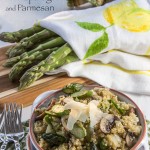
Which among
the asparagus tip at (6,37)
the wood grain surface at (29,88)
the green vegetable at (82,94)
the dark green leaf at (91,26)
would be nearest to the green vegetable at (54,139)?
the green vegetable at (82,94)

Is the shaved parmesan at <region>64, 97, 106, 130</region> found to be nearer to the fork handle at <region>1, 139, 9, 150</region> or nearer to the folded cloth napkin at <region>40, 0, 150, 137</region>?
the fork handle at <region>1, 139, 9, 150</region>

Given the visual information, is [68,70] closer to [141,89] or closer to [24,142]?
[141,89]

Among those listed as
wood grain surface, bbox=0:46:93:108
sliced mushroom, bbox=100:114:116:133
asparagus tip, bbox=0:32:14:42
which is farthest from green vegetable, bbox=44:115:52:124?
asparagus tip, bbox=0:32:14:42

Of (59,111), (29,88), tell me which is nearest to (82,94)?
(59,111)

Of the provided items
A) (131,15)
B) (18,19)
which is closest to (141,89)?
(131,15)

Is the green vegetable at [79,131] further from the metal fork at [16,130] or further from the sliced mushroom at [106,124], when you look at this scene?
the metal fork at [16,130]

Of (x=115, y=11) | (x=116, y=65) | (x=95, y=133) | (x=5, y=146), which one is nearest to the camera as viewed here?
(x=95, y=133)
